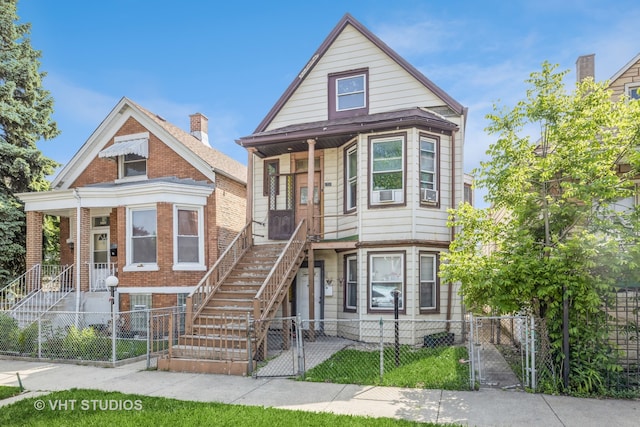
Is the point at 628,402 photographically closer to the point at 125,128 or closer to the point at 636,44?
the point at 636,44

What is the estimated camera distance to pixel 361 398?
7039 mm

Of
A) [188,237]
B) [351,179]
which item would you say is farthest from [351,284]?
[188,237]

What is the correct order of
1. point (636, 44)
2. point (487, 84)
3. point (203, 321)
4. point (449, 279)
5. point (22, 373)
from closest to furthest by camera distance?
point (449, 279) → point (22, 373) → point (203, 321) → point (487, 84) → point (636, 44)

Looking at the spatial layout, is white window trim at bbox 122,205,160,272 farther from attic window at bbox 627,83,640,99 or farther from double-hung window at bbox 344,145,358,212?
attic window at bbox 627,83,640,99

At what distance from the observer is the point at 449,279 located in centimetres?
820

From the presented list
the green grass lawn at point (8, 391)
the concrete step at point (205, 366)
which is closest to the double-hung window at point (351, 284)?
the concrete step at point (205, 366)

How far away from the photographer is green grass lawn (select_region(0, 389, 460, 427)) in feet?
19.3

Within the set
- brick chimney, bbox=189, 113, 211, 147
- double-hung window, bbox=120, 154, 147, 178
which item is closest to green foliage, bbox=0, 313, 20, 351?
double-hung window, bbox=120, 154, 147, 178

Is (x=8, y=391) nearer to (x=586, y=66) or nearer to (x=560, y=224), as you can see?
(x=560, y=224)

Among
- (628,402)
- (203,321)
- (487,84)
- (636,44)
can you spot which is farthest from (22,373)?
(636,44)

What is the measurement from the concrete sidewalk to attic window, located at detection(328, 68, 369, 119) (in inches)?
336

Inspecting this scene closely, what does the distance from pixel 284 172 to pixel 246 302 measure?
5.18m

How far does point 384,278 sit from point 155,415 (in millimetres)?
7088

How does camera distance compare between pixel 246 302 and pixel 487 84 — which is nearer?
pixel 246 302
